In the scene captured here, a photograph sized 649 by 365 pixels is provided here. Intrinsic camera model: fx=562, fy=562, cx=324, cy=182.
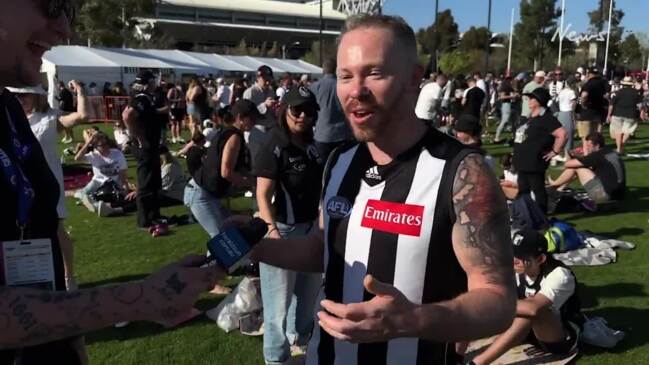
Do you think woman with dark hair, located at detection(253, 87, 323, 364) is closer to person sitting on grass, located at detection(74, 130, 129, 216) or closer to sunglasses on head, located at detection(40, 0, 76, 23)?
sunglasses on head, located at detection(40, 0, 76, 23)

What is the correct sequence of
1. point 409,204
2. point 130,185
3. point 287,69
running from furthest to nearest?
point 287,69, point 130,185, point 409,204

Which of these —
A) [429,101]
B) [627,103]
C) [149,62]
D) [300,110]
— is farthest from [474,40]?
[300,110]

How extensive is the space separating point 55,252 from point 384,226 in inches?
43.3

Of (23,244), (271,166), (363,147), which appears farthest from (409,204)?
(271,166)

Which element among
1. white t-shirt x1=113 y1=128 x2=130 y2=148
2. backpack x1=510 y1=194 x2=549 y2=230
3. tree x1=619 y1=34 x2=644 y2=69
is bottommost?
backpack x1=510 y1=194 x2=549 y2=230

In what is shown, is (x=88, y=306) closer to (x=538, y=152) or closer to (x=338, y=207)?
(x=338, y=207)

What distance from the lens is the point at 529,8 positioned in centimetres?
6356

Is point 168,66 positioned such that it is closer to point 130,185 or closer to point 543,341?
point 130,185

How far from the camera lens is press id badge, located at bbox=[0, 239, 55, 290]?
1.55m

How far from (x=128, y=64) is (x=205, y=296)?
27882mm

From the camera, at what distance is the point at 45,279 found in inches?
67.1

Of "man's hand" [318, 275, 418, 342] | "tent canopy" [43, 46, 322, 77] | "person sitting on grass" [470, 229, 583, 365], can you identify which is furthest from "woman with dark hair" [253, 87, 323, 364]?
"tent canopy" [43, 46, 322, 77]

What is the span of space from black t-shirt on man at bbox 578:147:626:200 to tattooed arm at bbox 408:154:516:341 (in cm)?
796

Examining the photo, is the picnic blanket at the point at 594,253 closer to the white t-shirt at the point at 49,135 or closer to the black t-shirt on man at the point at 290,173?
the black t-shirt on man at the point at 290,173
